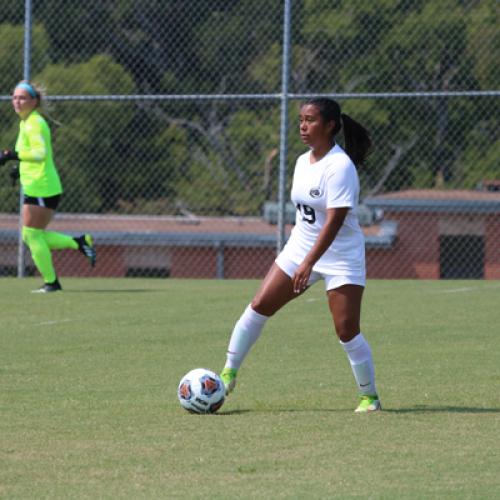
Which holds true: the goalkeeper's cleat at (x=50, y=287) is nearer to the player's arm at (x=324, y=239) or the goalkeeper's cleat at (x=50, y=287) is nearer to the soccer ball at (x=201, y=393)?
the soccer ball at (x=201, y=393)

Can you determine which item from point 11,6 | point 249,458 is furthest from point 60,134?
point 249,458

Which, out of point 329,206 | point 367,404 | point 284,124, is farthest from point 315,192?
point 284,124

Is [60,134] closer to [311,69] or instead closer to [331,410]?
[311,69]

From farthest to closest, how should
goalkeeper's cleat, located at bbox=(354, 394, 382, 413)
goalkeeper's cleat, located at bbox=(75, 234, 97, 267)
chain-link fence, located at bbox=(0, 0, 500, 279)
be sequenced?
chain-link fence, located at bbox=(0, 0, 500, 279) < goalkeeper's cleat, located at bbox=(75, 234, 97, 267) < goalkeeper's cleat, located at bbox=(354, 394, 382, 413)

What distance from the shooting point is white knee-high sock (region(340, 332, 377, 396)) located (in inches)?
302

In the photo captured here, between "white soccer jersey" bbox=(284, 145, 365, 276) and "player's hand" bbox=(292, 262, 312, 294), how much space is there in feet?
Answer: 0.51

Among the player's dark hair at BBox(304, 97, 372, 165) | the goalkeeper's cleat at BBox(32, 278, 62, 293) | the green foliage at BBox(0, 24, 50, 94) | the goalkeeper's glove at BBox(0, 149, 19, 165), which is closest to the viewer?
the player's dark hair at BBox(304, 97, 372, 165)

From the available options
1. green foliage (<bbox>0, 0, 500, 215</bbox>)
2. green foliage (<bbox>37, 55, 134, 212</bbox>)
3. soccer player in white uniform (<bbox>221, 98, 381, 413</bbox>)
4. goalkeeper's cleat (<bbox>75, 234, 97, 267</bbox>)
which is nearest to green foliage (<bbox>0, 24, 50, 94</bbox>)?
green foliage (<bbox>0, 0, 500, 215</bbox>)

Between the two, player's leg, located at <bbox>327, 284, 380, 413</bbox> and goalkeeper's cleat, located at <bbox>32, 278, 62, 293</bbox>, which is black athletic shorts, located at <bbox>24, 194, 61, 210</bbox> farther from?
player's leg, located at <bbox>327, 284, 380, 413</bbox>

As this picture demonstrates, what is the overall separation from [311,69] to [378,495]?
24.9m

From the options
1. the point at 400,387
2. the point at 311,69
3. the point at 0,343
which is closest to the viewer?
the point at 400,387

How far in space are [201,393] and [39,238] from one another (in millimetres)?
7586

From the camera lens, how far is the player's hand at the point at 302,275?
24.5 ft

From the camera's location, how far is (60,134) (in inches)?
1261
